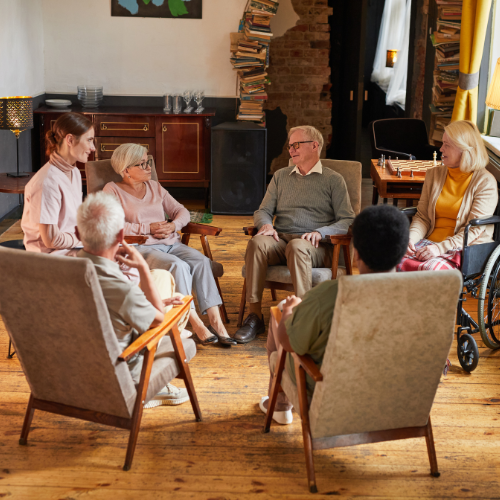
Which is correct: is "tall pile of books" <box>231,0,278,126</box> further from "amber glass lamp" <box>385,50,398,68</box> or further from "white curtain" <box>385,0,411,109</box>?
"amber glass lamp" <box>385,50,398,68</box>

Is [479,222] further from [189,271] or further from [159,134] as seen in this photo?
[159,134]

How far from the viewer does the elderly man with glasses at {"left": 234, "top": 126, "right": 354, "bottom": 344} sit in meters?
3.49

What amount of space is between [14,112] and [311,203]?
8.09ft

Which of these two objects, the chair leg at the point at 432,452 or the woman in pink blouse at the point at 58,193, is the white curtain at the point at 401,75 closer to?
the woman in pink blouse at the point at 58,193

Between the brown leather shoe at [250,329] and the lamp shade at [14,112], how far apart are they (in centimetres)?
246

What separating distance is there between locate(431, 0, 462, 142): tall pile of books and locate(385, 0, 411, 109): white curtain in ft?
10.8

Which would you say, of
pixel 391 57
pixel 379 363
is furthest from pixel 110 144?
pixel 391 57

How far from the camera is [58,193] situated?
3115mm

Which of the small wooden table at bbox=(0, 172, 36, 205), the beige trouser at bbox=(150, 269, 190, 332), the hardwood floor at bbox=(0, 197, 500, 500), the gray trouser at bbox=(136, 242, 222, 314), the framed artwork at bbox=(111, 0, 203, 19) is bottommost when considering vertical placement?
the hardwood floor at bbox=(0, 197, 500, 500)

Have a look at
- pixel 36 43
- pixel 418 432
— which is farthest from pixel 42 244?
pixel 36 43

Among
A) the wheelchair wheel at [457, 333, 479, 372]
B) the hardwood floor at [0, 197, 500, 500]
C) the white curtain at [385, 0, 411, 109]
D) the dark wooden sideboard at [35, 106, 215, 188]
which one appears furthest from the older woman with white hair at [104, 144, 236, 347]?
the white curtain at [385, 0, 411, 109]

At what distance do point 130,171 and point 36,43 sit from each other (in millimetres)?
3647

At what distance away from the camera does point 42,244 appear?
3143 mm

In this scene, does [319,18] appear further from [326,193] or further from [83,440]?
[83,440]
